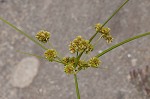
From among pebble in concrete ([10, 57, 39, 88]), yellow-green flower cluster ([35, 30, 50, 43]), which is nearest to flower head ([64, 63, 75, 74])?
yellow-green flower cluster ([35, 30, 50, 43])

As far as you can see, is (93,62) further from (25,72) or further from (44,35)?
(25,72)

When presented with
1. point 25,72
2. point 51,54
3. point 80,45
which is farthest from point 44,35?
point 25,72

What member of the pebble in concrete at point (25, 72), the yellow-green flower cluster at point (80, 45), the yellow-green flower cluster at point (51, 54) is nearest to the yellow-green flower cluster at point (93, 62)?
the yellow-green flower cluster at point (80, 45)

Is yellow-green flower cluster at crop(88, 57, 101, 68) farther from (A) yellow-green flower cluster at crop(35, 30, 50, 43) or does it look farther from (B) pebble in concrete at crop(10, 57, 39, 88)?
(B) pebble in concrete at crop(10, 57, 39, 88)

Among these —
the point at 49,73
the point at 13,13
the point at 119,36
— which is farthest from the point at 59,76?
the point at 13,13

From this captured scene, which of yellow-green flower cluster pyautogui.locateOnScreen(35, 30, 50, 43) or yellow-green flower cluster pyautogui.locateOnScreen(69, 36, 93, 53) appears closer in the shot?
yellow-green flower cluster pyautogui.locateOnScreen(69, 36, 93, 53)

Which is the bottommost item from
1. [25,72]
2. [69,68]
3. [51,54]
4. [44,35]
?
[69,68]

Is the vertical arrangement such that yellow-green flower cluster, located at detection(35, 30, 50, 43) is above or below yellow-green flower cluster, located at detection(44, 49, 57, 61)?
above

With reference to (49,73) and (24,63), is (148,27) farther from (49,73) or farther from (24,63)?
(24,63)
